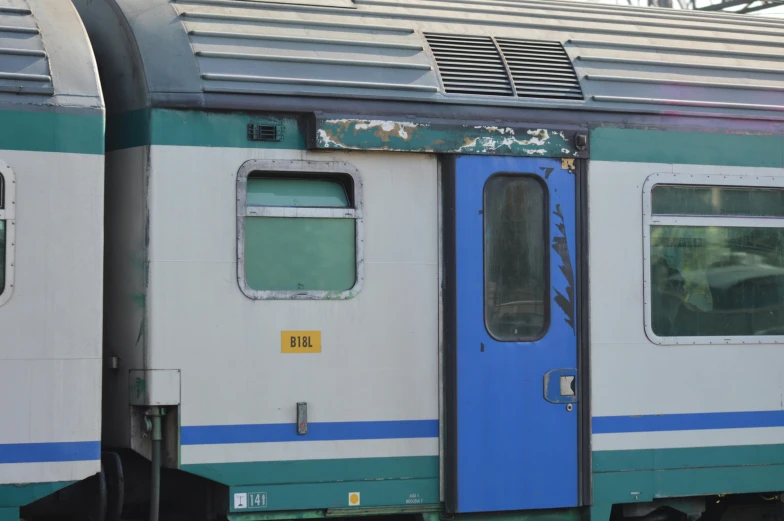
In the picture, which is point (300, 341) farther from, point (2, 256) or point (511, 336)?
point (2, 256)

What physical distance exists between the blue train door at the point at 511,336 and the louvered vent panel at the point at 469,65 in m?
0.39

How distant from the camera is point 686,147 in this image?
638 centimetres

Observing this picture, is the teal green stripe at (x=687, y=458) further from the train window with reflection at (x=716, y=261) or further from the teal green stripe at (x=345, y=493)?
the teal green stripe at (x=345, y=493)

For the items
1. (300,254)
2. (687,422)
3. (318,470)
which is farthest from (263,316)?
(687,422)

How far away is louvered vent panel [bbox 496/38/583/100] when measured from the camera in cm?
618

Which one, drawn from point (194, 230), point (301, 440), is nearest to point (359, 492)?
point (301, 440)

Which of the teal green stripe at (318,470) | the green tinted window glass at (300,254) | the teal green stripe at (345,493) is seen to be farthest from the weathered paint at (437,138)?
the teal green stripe at (345,493)

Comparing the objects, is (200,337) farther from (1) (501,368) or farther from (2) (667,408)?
(2) (667,408)

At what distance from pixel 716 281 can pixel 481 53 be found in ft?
6.07

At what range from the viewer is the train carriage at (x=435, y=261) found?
556 cm

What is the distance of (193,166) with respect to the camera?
555 centimetres

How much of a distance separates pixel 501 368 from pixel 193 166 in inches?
74.5

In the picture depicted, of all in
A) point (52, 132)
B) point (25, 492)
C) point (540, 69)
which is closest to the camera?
point (25, 492)

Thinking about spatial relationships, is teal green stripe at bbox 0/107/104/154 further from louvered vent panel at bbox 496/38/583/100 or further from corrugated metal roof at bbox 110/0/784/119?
louvered vent panel at bbox 496/38/583/100
